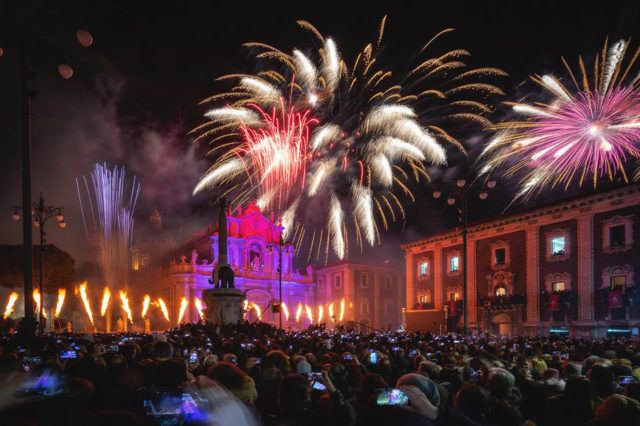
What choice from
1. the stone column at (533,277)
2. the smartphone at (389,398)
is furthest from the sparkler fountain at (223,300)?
the smartphone at (389,398)

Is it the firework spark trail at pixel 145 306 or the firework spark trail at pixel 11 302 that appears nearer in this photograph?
the firework spark trail at pixel 11 302

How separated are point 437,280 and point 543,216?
14.7 m

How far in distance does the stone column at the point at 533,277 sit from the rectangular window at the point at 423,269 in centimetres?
1412

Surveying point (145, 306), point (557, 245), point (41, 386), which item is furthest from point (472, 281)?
point (41, 386)

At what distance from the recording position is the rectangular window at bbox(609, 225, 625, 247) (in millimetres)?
35625

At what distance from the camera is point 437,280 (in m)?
53.6

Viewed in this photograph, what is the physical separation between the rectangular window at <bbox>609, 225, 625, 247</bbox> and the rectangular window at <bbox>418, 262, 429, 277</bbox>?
22014 mm

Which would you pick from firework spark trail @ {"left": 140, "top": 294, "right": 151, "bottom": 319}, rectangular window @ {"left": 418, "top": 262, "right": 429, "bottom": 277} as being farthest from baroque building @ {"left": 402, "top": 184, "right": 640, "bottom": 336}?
firework spark trail @ {"left": 140, "top": 294, "right": 151, "bottom": 319}

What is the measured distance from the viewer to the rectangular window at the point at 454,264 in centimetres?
5081

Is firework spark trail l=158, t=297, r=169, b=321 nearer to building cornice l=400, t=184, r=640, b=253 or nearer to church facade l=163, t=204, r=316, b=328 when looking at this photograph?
church facade l=163, t=204, r=316, b=328

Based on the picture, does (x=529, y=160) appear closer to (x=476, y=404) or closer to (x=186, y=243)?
(x=476, y=404)

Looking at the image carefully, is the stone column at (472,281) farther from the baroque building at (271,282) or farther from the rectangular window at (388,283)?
the rectangular window at (388,283)

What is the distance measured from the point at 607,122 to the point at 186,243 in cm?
7648

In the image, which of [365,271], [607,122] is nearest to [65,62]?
[607,122]
